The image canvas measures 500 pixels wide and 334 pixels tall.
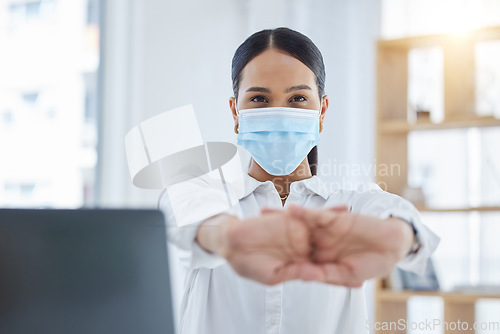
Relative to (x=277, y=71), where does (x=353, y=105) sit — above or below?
above

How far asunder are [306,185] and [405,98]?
1.67 metres

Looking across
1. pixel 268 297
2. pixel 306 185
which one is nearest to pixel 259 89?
pixel 306 185

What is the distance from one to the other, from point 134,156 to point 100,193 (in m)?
1.08

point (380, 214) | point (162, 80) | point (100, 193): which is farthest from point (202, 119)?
point (100, 193)

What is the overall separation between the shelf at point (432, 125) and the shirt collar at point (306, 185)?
1.53m

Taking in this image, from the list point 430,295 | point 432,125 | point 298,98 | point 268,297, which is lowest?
point 430,295

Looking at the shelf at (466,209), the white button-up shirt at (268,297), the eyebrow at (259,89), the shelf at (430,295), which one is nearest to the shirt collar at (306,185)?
the white button-up shirt at (268,297)

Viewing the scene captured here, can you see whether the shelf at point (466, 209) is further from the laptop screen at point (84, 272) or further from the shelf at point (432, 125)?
the laptop screen at point (84, 272)

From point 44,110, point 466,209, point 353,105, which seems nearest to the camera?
point 353,105

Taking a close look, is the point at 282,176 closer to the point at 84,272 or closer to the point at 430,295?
the point at 84,272

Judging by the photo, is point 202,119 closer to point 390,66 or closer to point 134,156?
point 134,156

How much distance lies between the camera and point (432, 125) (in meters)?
2.13

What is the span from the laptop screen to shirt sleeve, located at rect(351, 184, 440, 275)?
225 mm

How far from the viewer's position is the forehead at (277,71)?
65cm
